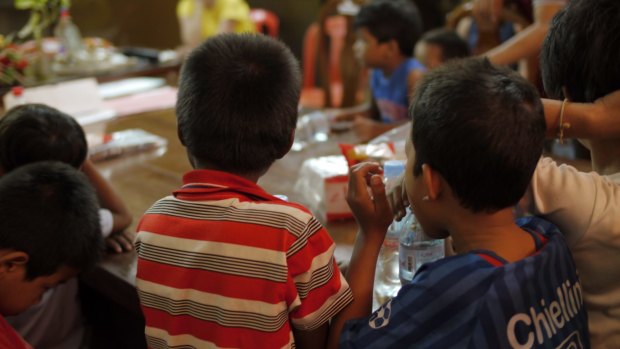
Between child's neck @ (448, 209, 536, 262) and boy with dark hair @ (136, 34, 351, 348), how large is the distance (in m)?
0.21

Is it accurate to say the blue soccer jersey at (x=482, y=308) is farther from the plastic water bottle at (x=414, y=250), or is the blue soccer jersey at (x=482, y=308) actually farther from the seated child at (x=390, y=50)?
the seated child at (x=390, y=50)

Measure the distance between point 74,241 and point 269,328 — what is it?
1.67 ft

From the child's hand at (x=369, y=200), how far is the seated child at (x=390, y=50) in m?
1.46

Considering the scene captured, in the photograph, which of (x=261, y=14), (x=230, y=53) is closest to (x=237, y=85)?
(x=230, y=53)

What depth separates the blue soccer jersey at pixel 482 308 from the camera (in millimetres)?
851

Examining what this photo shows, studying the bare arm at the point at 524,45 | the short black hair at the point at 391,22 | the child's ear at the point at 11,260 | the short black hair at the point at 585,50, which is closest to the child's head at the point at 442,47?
the short black hair at the point at 391,22

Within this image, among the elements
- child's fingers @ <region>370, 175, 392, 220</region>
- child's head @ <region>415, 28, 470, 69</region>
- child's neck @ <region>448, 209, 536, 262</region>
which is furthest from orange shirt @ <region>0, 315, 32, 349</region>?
child's head @ <region>415, 28, 470, 69</region>

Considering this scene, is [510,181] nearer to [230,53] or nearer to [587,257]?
[587,257]

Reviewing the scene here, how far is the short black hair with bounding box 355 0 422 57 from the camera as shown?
2.60 meters

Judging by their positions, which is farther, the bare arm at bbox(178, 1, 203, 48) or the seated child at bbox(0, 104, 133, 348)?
the bare arm at bbox(178, 1, 203, 48)

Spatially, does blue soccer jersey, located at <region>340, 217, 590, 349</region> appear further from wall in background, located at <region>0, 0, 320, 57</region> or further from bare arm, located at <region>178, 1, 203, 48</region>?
wall in background, located at <region>0, 0, 320, 57</region>

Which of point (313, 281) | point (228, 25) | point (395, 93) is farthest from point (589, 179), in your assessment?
point (228, 25)

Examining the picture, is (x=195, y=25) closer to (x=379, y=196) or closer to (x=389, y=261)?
(x=389, y=261)

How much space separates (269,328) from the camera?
0.95m
